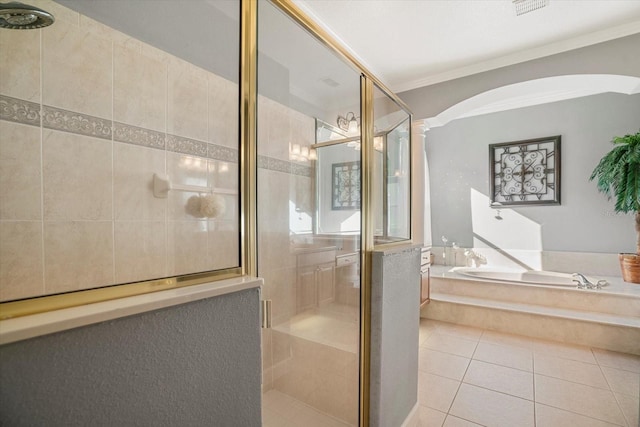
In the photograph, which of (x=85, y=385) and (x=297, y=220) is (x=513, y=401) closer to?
(x=297, y=220)

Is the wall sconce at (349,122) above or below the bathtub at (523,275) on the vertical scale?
above

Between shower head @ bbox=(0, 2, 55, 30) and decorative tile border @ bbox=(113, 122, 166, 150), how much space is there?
2.39 ft

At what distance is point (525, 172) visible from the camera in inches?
169

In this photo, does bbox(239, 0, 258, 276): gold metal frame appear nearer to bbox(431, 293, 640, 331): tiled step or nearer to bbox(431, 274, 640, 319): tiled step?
bbox(431, 293, 640, 331): tiled step

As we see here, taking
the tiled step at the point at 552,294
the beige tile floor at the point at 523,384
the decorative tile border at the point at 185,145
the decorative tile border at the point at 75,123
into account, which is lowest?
the beige tile floor at the point at 523,384

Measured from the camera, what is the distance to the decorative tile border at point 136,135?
1.51 m

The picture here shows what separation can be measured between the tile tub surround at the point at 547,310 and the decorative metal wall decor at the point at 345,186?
2.48 metres

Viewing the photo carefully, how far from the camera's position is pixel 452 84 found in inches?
131

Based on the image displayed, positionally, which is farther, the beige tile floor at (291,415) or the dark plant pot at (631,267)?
the dark plant pot at (631,267)

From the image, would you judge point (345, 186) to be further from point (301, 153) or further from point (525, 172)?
point (525, 172)

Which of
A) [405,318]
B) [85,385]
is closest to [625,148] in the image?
[405,318]

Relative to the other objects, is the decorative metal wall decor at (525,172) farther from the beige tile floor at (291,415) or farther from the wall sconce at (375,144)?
the beige tile floor at (291,415)

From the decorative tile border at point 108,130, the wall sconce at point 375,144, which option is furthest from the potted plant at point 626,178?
the decorative tile border at point 108,130

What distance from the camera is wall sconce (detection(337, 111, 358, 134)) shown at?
62.3 inches
